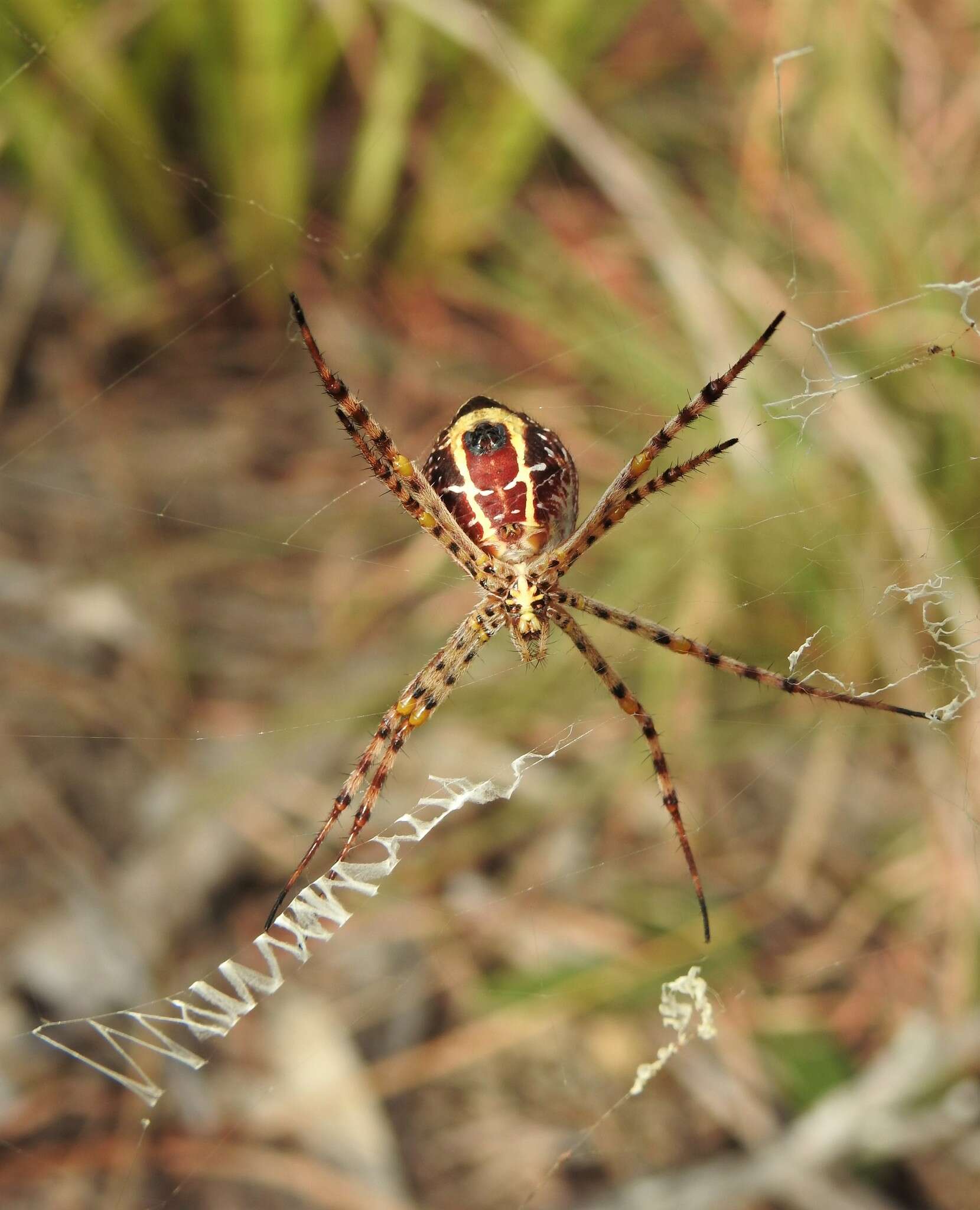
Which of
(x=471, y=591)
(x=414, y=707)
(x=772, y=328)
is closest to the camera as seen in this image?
(x=772, y=328)

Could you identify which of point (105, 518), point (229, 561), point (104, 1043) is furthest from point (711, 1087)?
point (105, 518)

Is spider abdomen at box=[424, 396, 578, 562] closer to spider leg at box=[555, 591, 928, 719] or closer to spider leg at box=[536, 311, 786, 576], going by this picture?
spider leg at box=[536, 311, 786, 576]

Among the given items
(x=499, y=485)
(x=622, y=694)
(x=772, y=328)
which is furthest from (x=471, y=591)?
(x=772, y=328)

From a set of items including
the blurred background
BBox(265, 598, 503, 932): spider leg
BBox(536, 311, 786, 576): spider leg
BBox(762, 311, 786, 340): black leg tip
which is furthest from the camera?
the blurred background

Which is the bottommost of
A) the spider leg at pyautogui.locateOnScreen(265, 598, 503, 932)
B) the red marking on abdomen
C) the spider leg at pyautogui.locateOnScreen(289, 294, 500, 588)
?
the spider leg at pyautogui.locateOnScreen(265, 598, 503, 932)

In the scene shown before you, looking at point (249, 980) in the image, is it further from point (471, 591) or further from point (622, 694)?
point (471, 591)

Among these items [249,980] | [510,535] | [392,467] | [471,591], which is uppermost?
[471,591]

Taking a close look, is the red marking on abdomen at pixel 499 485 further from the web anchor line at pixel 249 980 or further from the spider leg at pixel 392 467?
the web anchor line at pixel 249 980

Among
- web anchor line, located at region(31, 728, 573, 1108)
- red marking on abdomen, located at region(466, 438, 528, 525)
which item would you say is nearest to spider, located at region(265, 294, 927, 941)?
red marking on abdomen, located at region(466, 438, 528, 525)
